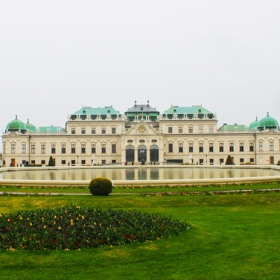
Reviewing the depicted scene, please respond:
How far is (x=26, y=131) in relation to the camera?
83.8 metres

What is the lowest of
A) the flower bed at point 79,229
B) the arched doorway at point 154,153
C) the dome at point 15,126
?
the flower bed at point 79,229

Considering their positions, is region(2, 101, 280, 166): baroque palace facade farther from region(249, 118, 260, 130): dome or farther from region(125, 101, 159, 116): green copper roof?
region(125, 101, 159, 116): green copper roof

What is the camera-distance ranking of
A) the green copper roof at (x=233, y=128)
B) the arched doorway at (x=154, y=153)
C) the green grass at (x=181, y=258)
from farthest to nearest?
1. the green copper roof at (x=233, y=128)
2. the arched doorway at (x=154, y=153)
3. the green grass at (x=181, y=258)

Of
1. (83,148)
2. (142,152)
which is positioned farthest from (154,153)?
(83,148)

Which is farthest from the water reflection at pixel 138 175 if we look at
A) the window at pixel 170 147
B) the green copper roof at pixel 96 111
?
the green copper roof at pixel 96 111

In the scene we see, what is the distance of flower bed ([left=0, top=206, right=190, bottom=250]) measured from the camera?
980 centimetres

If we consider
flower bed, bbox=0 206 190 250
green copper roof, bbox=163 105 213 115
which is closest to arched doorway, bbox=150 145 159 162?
green copper roof, bbox=163 105 213 115

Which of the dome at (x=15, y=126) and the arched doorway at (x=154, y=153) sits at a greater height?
the dome at (x=15, y=126)

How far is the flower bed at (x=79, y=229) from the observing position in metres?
9.80

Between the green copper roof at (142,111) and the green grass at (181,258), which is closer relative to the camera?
the green grass at (181,258)

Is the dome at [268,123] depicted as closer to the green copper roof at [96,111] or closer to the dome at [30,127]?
the green copper roof at [96,111]

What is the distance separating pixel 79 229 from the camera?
1062cm

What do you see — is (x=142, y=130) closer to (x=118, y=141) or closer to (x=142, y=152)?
(x=142, y=152)

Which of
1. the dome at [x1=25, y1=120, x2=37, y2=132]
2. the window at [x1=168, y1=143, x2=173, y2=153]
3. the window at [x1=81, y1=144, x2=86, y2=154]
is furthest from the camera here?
the dome at [x1=25, y1=120, x2=37, y2=132]
